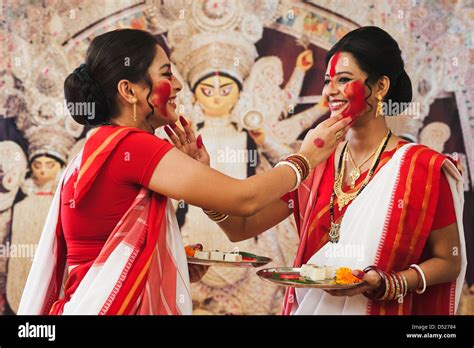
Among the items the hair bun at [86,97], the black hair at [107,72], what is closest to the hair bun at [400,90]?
the black hair at [107,72]

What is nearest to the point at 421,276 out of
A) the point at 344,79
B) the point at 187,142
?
the point at 344,79

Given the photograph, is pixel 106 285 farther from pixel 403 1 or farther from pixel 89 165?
pixel 403 1

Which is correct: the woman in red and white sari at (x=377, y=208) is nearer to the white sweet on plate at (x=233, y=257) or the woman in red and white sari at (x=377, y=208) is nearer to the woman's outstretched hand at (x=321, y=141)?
the woman's outstretched hand at (x=321, y=141)

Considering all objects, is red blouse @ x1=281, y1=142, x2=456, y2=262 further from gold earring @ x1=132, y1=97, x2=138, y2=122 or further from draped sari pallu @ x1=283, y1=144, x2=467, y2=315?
gold earring @ x1=132, y1=97, x2=138, y2=122

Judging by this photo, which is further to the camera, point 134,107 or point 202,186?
point 134,107

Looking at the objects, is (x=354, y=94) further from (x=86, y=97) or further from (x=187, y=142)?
(x=86, y=97)

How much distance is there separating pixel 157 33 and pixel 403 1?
1.90 metres

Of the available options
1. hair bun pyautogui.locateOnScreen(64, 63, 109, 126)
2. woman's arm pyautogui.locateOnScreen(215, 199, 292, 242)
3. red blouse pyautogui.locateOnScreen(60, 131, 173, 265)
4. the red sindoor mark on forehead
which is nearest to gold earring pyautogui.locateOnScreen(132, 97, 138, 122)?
hair bun pyautogui.locateOnScreen(64, 63, 109, 126)

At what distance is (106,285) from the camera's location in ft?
7.57

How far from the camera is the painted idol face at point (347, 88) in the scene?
111 inches

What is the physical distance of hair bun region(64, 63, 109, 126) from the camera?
8.07 ft

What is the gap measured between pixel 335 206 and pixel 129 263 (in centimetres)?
99

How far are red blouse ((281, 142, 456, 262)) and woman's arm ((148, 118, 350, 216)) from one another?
42cm

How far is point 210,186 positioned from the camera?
231cm
